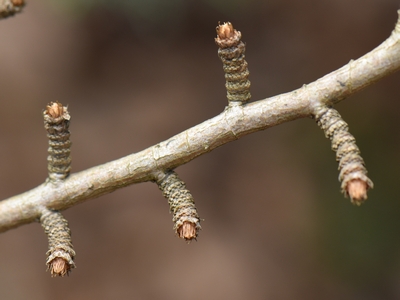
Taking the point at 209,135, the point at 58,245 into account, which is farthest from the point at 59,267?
the point at 209,135

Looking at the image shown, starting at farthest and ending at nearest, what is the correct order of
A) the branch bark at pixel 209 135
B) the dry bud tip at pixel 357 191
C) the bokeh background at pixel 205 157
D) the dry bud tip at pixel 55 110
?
the bokeh background at pixel 205 157 → the dry bud tip at pixel 55 110 → the branch bark at pixel 209 135 → the dry bud tip at pixel 357 191

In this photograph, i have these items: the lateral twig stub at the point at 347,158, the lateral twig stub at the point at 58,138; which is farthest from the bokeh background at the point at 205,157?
the lateral twig stub at the point at 347,158

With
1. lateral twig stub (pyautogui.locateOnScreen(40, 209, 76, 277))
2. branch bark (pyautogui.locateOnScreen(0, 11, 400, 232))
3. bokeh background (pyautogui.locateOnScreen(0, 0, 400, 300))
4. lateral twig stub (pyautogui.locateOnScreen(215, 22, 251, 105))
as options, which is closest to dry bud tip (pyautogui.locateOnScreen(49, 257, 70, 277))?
lateral twig stub (pyautogui.locateOnScreen(40, 209, 76, 277))

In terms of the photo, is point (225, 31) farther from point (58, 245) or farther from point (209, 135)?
point (58, 245)

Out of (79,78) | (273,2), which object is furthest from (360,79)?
(79,78)

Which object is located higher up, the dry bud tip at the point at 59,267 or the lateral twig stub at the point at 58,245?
the lateral twig stub at the point at 58,245

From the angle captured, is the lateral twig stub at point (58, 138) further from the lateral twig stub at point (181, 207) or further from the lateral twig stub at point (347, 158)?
the lateral twig stub at point (347, 158)

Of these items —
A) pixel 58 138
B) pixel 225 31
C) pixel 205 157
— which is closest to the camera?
pixel 225 31
